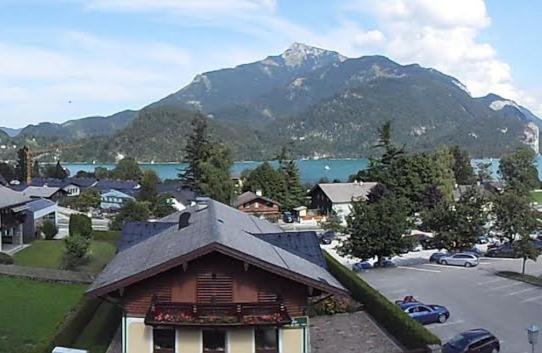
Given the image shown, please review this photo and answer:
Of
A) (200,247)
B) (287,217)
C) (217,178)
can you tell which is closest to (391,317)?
(200,247)

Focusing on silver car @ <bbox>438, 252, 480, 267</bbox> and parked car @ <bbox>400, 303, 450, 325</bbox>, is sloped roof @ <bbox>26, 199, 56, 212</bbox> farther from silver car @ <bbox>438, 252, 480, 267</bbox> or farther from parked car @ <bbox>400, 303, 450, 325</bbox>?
parked car @ <bbox>400, 303, 450, 325</bbox>

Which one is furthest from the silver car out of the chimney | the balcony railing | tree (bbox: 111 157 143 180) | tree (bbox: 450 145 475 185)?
tree (bbox: 111 157 143 180)

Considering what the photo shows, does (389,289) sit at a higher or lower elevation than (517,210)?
lower

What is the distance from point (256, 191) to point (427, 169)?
24.7 m

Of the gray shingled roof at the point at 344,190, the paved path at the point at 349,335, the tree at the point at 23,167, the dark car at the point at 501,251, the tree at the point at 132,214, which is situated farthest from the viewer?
the tree at the point at 23,167

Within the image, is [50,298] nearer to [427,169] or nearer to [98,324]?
[98,324]

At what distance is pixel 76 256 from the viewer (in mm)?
39125

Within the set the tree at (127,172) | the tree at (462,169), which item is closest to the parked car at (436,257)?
the tree at (462,169)

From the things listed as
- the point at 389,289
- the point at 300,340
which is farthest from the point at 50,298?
the point at 389,289

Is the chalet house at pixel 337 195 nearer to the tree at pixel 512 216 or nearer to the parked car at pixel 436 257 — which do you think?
the parked car at pixel 436 257

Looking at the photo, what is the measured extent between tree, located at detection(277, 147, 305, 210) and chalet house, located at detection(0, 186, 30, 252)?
5161 cm

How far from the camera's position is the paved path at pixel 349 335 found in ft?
76.4

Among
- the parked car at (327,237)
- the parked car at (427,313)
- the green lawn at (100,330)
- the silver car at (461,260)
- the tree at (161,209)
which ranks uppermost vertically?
the tree at (161,209)

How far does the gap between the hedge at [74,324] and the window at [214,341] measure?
4870 millimetres
